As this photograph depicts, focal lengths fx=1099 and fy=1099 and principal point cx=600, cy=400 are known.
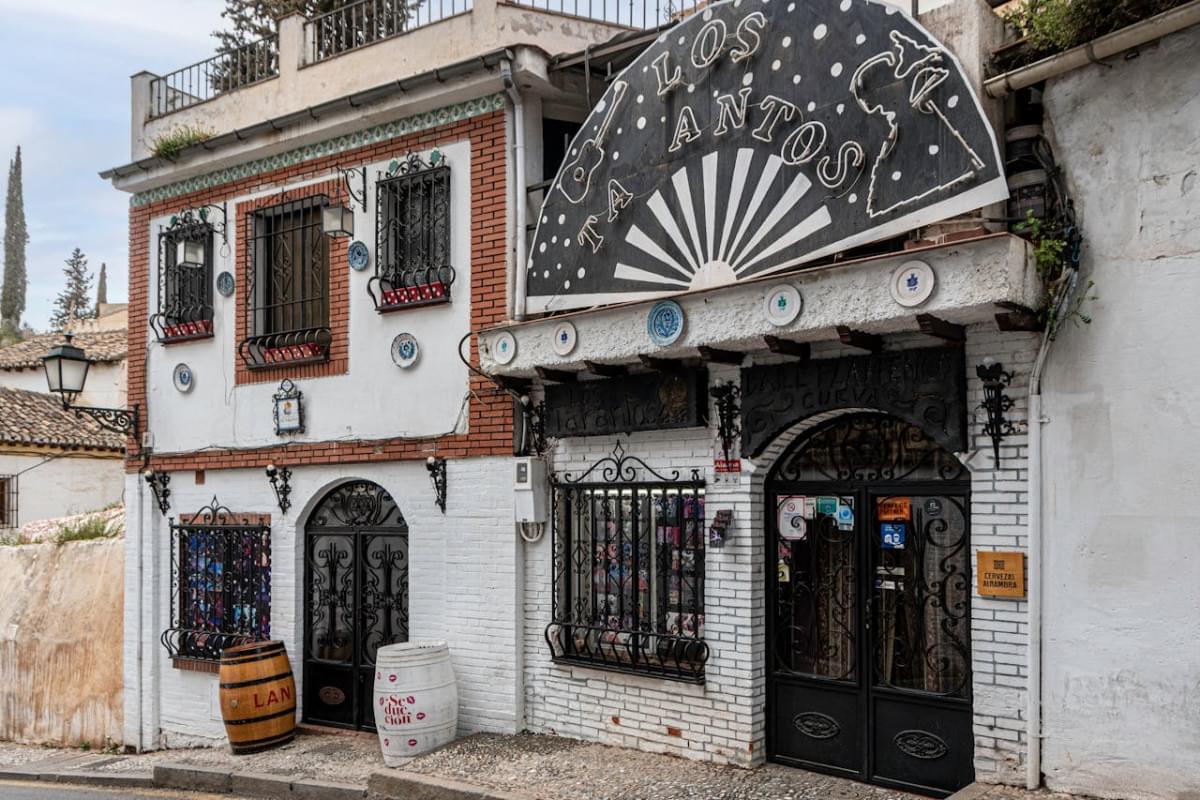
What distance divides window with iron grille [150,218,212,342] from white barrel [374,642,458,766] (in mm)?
4754

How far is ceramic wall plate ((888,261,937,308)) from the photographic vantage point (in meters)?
6.43

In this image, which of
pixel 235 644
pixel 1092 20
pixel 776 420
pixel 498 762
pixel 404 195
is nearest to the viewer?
pixel 1092 20

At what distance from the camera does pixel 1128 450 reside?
625 cm

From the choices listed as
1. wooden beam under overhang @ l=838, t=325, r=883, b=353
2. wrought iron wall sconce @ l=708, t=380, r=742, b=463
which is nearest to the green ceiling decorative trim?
wrought iron wall sconce @ l=708, t=380, r=742, b=463

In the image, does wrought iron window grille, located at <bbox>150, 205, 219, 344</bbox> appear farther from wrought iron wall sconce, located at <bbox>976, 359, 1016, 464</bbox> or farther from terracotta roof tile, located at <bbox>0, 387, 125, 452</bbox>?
terracotta roof tile, located at <bbox>0, 387, 125, 452</bbox>

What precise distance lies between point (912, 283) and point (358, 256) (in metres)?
5.86

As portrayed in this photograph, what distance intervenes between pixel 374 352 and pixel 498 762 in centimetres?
404

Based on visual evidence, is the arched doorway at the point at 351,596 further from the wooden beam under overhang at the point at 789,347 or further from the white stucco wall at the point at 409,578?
the wooden beam under overhang at the point at 789,347

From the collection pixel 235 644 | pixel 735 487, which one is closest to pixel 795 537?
pixel 735 487

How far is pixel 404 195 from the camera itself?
34.0 ft

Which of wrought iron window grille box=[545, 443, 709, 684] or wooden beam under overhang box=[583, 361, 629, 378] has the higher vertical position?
wooden beam under overhang box=[583, 361, 629, 378]

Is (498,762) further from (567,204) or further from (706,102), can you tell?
(706,102)

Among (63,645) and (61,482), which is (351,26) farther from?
(61,482)

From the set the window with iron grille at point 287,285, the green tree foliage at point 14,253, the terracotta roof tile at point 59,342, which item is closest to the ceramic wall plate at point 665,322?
the window with iron grille at point 287,285
